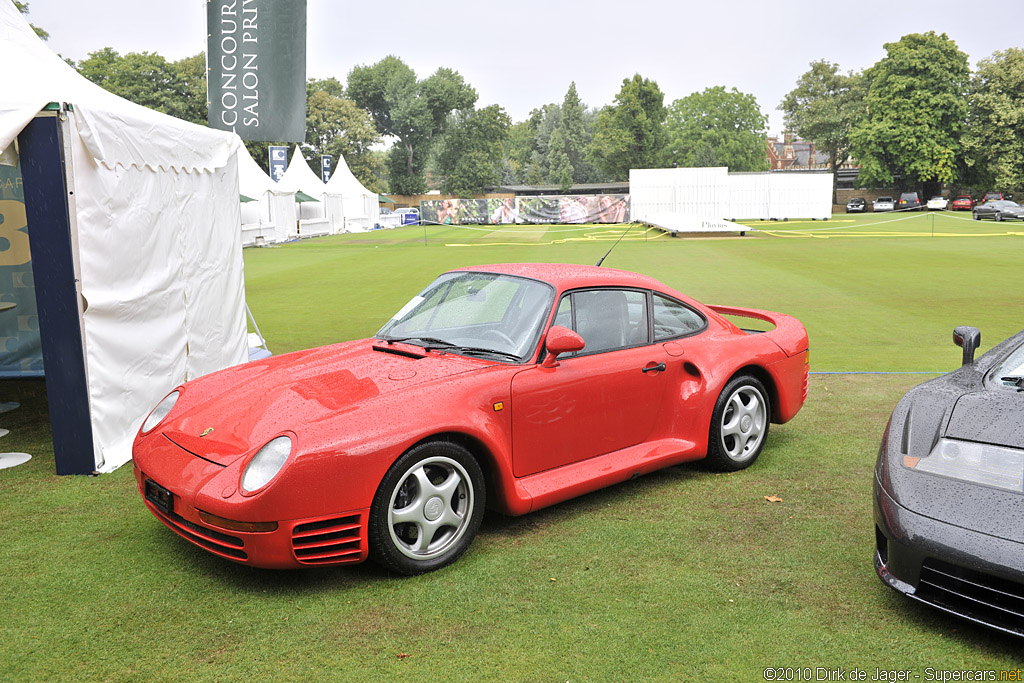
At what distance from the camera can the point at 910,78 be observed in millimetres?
68375

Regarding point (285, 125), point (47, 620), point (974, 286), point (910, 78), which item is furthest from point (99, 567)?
point (910, 78)

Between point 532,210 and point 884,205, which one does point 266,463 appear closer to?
point 532,210

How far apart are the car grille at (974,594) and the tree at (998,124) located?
2962 inches

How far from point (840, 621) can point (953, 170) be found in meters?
77.3

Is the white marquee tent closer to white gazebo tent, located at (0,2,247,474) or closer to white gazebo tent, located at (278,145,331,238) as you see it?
white gazebo tent, located at (278,145,331,238)

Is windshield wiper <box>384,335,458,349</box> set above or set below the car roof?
below

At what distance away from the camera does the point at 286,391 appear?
398 cm

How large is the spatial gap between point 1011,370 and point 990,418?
1.92ft

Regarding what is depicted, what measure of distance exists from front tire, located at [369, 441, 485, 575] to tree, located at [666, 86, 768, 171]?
9860cm

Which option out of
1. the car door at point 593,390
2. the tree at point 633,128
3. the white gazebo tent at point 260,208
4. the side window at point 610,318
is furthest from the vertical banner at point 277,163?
the tree at point 633,128

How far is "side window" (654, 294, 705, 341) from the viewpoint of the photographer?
4.97 meters

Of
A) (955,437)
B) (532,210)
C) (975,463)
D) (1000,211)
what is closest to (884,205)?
(1000,211)

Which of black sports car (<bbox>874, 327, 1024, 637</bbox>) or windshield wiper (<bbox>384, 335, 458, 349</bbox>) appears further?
windshield wiper (<bbox>384, 335, 458, 349</bbox>)

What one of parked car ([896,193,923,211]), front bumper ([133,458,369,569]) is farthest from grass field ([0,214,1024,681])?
parked car ([896,193,923,211])
